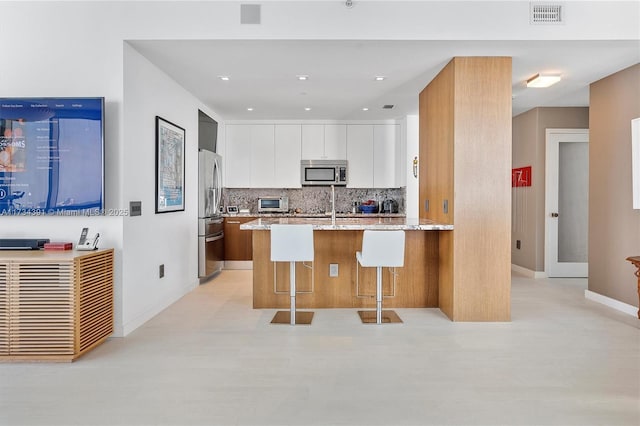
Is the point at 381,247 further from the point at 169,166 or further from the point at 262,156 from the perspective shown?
the point at 262,156

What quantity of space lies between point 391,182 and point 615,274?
3440 millimetres

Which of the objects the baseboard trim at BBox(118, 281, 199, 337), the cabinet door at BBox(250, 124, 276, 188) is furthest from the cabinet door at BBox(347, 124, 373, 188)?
the baseboard trim at BBox(118, 281, 199, 337)

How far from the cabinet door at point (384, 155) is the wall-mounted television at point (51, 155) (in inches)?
180

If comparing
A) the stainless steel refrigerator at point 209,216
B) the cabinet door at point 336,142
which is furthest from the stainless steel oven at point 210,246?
the cabinet door at point 336,142

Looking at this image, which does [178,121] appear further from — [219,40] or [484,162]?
[484,162]

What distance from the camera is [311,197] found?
730 cm

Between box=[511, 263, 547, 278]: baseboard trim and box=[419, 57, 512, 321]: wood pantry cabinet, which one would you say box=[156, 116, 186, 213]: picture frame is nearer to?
box=[419, 57, 512, 321]: wood pantry cabinet

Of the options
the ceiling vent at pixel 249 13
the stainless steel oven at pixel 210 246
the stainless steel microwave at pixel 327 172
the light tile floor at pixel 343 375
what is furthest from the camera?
the stainless steel microwave at pixel 327 172

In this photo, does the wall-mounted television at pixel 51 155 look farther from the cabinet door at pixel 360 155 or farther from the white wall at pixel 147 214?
the cabinet door at pixel 360 155

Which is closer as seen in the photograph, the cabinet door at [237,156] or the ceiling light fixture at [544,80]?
the ceiling light fixture at [544,80]

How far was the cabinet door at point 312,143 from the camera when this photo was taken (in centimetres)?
683

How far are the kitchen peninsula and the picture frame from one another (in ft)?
3.39

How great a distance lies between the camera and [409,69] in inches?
160

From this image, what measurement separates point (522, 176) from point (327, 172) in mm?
3087
